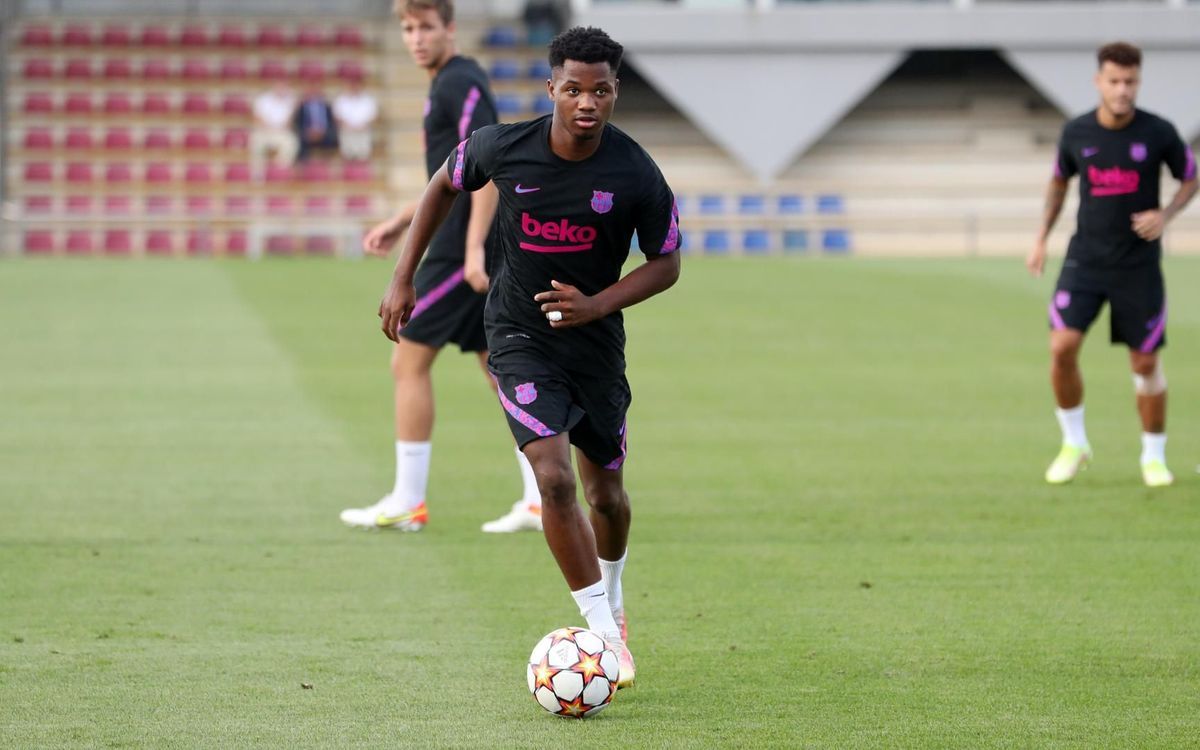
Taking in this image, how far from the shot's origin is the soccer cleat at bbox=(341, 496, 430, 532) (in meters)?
8.09

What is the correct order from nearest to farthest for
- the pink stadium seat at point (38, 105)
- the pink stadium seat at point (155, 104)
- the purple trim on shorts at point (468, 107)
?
the purple trim on shorts at point (468, 107) → the pink stadium seat at point (38, 105) → the pink stadium seat at point (155, 104)

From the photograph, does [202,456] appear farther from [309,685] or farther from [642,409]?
[309,685]

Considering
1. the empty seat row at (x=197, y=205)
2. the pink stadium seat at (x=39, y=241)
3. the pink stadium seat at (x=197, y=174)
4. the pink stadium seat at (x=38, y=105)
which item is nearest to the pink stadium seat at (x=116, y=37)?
the pink stadium seat at (x=38, y=105)

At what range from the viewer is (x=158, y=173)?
105 feet

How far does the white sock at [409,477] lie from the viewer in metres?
8.12

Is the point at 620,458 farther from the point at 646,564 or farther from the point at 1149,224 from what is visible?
the point at 1149,224

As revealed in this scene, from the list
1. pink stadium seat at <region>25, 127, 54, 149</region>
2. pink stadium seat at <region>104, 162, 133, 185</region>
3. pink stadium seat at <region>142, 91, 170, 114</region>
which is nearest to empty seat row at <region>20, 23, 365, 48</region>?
pink stadium seat at <region>142, 91, 170, 114</region>

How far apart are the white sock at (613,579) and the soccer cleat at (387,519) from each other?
2.43 m

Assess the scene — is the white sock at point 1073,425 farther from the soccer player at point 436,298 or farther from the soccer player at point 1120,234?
the soccer player at point 436,298

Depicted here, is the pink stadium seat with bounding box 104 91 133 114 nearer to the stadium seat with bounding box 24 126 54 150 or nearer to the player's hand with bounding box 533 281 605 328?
the stadium seat with bounding box 24 126 54 150

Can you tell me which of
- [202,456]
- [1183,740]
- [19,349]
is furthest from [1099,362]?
[1183,740]

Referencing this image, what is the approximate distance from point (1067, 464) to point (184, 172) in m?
24.9

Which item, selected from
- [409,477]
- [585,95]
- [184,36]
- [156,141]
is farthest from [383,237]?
[184,36]

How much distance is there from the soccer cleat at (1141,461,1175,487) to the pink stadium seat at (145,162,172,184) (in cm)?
2500
